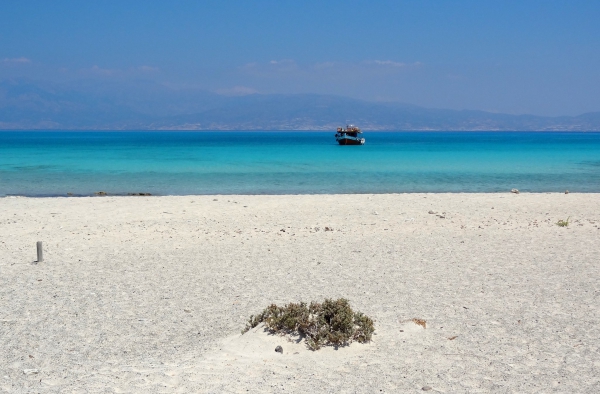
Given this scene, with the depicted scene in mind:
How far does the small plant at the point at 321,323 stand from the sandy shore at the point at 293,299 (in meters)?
0.14

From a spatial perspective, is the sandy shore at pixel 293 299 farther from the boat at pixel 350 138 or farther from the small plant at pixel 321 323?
the boat at pixel 350 138

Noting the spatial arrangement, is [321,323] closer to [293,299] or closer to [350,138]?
[293,299]

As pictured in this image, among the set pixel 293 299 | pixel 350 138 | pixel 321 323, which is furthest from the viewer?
pixel 350 138

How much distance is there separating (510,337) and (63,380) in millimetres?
4721

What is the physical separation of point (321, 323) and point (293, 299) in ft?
5.79

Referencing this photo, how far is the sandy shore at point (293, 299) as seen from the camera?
548cm

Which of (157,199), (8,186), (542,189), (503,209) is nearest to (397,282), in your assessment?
(503,209)

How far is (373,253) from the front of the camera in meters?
11.1

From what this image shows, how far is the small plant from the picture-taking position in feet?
20.2

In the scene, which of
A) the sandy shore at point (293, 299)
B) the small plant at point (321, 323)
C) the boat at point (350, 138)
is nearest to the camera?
the sandy shore at point (293, 299)

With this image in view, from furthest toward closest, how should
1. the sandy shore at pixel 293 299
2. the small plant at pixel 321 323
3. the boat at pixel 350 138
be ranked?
the boat at pixel 350 138 < the small plant at pixel 321 323 < the sandy shore at pixel 293 299

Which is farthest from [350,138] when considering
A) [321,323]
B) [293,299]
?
[321,323]

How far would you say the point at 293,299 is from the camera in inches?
316

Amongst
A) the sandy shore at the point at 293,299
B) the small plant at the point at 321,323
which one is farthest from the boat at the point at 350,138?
the small plant at the point at 321,323
